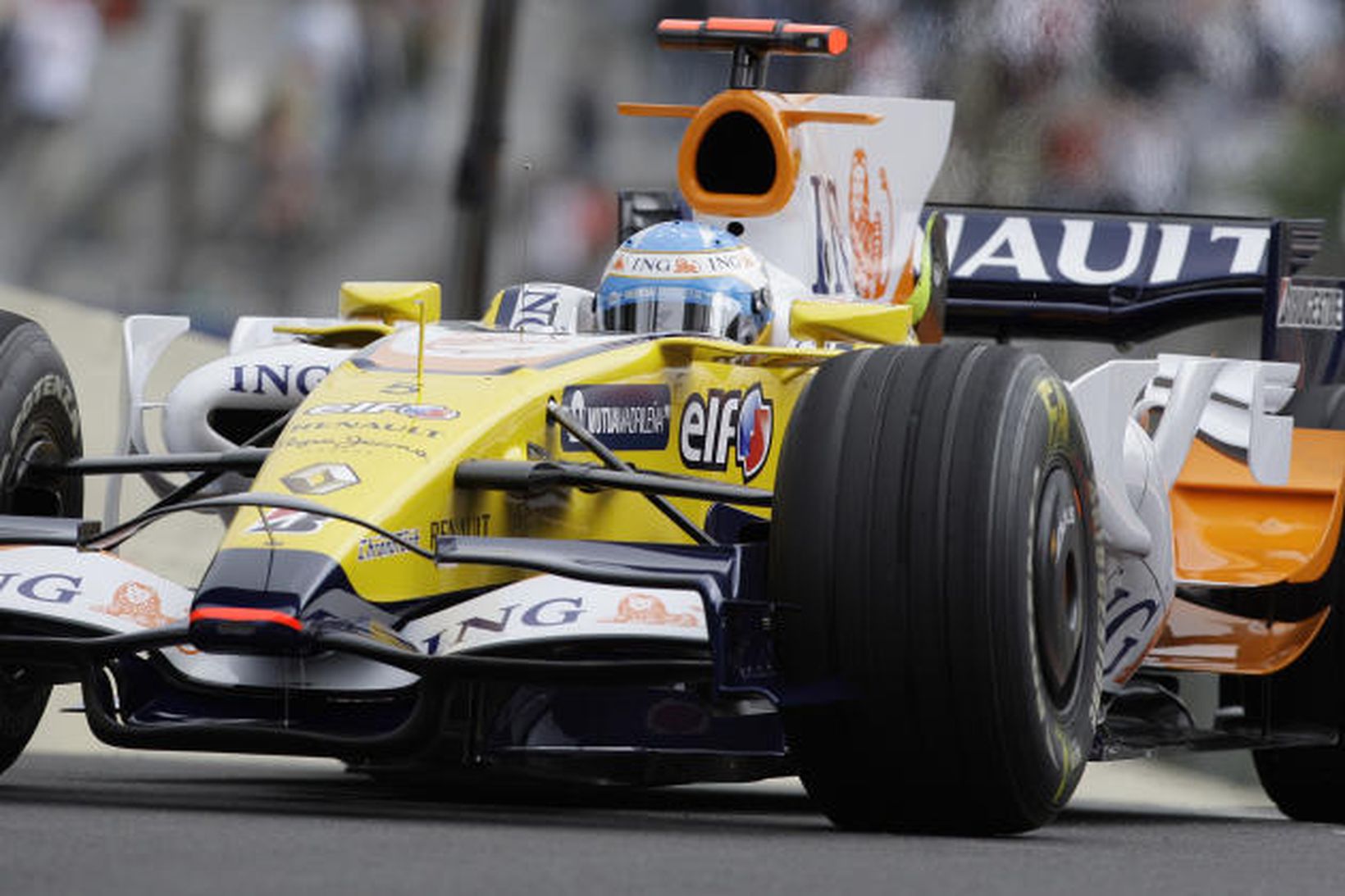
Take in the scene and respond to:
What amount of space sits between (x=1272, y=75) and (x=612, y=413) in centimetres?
689

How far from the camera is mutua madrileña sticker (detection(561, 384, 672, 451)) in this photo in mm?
7070

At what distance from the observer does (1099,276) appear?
1019cm

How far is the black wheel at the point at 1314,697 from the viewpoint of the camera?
8.77m

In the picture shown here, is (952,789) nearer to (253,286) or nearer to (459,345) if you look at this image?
(459,345)

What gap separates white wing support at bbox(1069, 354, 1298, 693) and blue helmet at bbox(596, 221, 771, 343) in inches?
35.6

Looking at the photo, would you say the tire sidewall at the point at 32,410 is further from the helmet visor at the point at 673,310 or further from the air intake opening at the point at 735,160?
the air intake opening at the point at 735,160

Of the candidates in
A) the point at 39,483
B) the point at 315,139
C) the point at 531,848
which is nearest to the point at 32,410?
the point at 39,483

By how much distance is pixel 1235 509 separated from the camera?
8.66m

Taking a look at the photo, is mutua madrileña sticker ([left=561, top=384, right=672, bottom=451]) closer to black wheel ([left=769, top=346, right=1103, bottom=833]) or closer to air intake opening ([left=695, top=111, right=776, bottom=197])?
black wheel ([left=769, top=346, right=1103, bottom=833])

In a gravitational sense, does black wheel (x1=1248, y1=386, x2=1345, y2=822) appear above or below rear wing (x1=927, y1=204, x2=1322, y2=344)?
below

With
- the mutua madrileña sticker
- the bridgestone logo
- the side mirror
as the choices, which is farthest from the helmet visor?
the bridgestone logo

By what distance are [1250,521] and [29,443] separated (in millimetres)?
3441

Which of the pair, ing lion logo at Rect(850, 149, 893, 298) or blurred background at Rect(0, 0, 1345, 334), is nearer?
ing lion logo at Rect(850, 149, 893, 298)

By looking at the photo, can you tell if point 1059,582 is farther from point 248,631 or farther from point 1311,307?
point 1311,307
